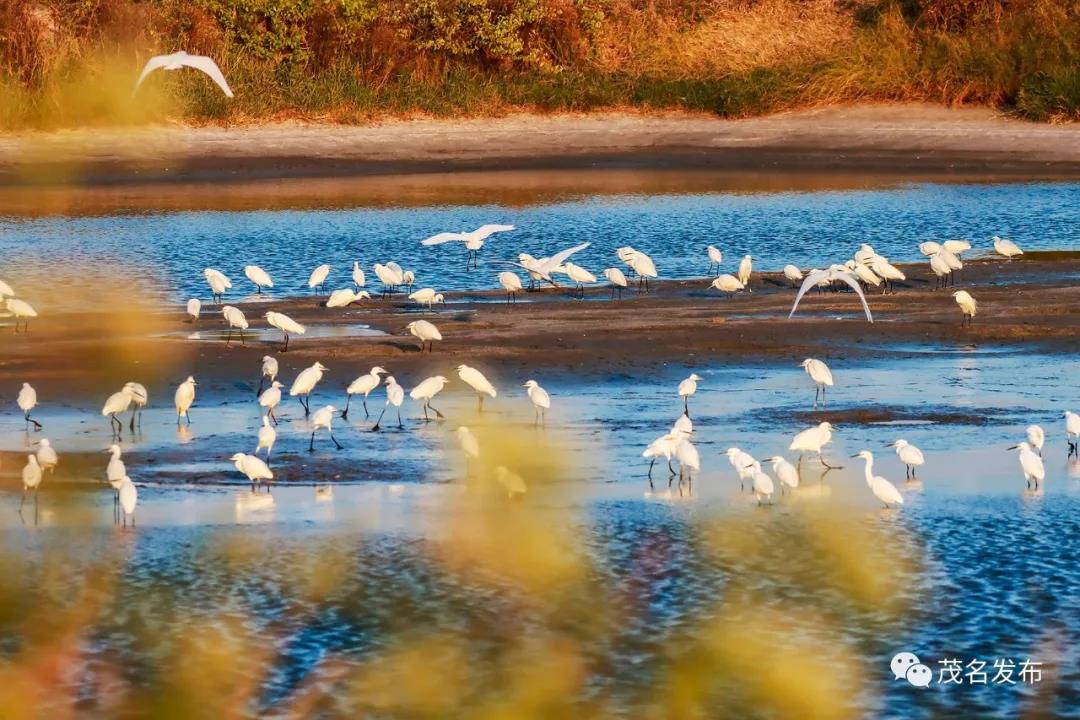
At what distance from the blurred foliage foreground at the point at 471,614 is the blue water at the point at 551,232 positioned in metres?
9.52

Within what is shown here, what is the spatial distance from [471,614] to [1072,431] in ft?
15.6

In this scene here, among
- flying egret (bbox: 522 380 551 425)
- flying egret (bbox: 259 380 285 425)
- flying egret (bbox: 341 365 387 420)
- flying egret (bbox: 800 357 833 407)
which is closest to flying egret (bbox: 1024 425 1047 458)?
flying egret (bbox: 800 357 833 407)

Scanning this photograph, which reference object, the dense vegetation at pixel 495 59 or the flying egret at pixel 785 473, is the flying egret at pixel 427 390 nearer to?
the flying egret at pixel 785 473

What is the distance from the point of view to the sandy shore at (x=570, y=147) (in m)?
30.5

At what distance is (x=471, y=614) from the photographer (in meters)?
9.45

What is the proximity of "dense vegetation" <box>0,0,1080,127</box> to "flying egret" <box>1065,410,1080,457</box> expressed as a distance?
69.4 ft

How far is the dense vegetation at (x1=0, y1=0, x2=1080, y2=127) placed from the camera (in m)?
32.7

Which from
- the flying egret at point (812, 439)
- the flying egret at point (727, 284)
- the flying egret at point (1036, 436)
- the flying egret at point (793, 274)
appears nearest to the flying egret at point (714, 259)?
the flying egret at point (793, 274)

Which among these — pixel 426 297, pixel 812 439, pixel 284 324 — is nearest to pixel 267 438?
pixel 812 439

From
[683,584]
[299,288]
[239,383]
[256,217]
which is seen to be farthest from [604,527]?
[256,217]

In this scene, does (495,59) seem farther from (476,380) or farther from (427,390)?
(427,390)

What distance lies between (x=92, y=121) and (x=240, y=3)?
13.9 ft

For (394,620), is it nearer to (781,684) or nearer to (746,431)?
(781,684)

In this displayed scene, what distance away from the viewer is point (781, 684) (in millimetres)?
8562
